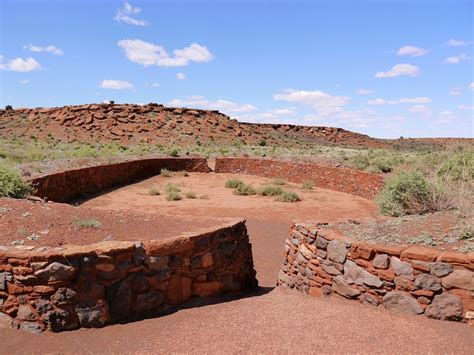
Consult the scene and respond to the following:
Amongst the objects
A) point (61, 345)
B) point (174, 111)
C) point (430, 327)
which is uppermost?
point (174, 111)

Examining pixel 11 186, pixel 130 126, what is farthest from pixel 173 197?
pixel 130 126

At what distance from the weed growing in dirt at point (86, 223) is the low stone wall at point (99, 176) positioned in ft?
22.2

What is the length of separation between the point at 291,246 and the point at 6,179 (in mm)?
6860

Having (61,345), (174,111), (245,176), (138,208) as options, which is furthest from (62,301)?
(174,111)

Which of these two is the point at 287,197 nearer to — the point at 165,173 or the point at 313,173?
the point at 313,173

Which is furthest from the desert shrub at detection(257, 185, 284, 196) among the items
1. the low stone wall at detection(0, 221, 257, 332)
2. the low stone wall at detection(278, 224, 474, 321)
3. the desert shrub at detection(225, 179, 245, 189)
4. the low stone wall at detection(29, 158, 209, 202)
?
the low stone wall at detection(0, 221, 257, 332)

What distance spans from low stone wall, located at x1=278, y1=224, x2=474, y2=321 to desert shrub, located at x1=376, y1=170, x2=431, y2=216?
3231 millimetres

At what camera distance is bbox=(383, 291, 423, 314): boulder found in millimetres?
5027

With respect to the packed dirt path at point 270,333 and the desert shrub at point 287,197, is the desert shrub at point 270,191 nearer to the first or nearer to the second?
the desert shrub at point 287,197

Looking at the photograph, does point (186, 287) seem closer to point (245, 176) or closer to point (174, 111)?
point (245, 176)

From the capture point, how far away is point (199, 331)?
4.66m

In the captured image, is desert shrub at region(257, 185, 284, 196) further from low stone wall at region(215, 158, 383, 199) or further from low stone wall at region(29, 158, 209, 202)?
low stone wall at region(29, 158, 209, 202)

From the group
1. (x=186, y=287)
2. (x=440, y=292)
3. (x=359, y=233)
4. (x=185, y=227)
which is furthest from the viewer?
(x=185, y=227)

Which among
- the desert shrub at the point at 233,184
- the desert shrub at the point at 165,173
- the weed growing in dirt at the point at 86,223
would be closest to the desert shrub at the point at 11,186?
the weed growing in dirt at the point at 86,223
